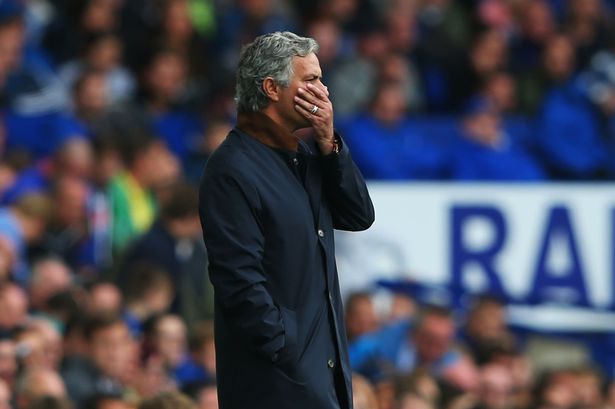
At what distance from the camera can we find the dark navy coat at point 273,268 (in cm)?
432

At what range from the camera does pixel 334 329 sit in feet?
14.8

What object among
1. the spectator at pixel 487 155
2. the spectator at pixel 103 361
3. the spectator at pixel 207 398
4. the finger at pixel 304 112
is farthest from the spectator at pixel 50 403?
the spectator at pixel 487 155

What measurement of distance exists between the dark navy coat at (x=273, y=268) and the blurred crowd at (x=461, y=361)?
3925 mm

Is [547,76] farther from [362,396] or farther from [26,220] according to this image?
[362,396]

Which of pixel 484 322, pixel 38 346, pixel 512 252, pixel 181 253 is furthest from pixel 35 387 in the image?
pixel 512 252

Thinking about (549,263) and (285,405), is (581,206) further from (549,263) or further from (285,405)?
(285,405)

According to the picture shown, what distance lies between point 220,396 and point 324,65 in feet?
25.3

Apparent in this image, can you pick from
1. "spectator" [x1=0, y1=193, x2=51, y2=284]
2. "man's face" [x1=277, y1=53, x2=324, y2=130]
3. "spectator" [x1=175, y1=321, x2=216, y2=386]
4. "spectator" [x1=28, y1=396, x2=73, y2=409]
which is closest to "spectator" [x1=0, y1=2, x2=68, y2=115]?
"spectator" [x1=0, y1=193, x2=51, y2=284]

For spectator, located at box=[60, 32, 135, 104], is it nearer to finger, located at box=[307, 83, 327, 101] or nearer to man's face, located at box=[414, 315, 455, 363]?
man's face, located at box=[414, 315, 455, 363]

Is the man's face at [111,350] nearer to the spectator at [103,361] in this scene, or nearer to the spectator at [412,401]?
the spectator at [103,361]

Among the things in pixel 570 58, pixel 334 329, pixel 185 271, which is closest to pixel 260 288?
pixel 334 329

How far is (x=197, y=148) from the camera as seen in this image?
1104 cm

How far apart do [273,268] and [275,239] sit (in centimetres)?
8

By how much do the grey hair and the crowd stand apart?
7.34 feet
